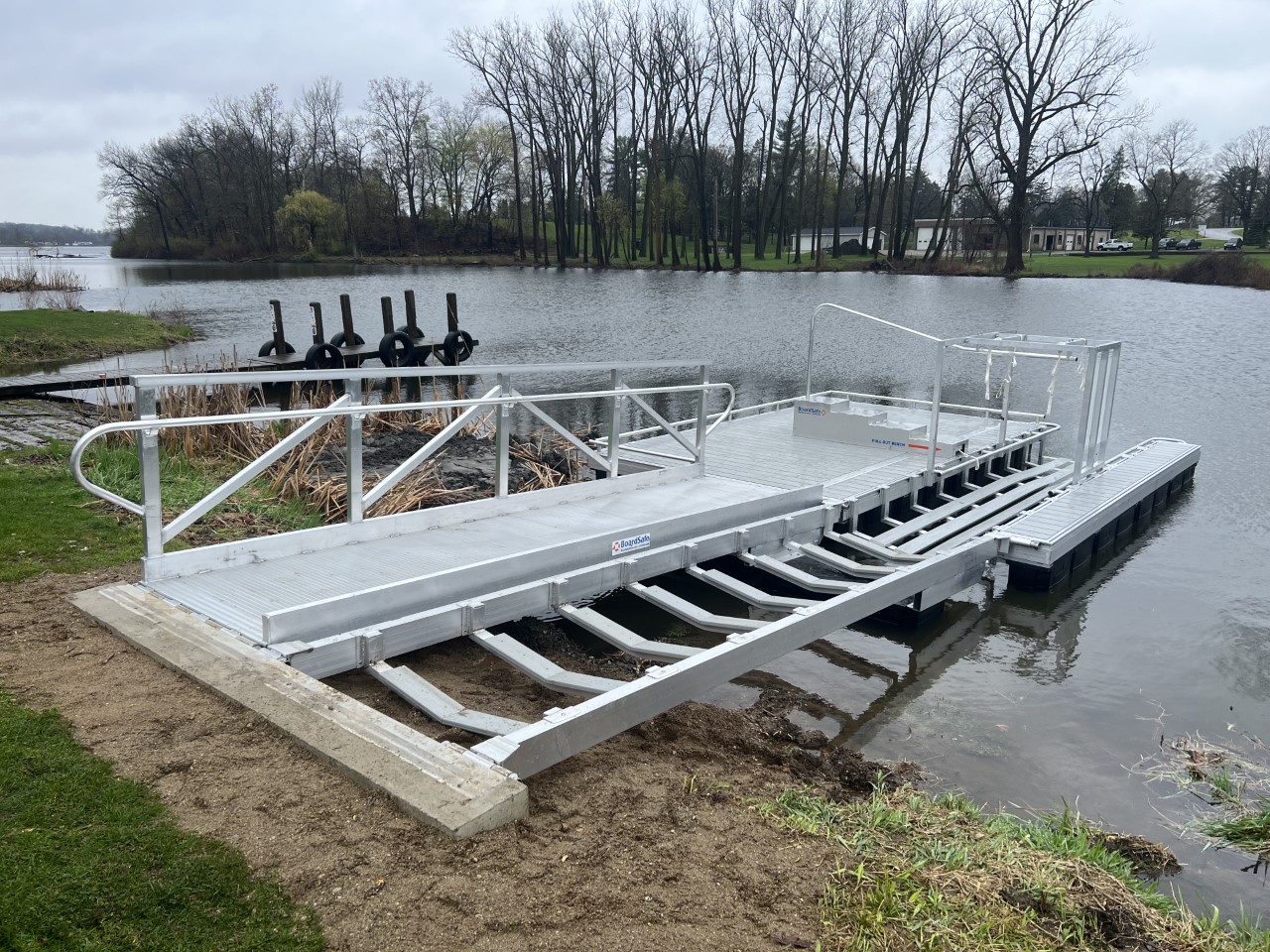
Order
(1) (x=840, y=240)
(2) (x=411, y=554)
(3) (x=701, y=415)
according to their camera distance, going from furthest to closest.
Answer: (1) (x=840, y=240), (3) (x=701, y=415), (2) (x=411, y=554)

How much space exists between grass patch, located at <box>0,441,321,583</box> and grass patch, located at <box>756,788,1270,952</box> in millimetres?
4686

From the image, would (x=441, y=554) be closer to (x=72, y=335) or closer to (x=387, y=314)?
(x=387, y=314)

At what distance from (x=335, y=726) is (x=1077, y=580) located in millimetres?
7641

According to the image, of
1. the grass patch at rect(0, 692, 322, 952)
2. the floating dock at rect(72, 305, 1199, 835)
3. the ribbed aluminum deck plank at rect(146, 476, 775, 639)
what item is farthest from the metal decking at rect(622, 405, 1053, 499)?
the grass patch at rect(0, 692, 322, 952)

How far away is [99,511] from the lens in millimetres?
7004

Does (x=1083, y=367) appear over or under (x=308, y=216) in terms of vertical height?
under

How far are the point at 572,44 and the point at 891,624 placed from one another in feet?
198

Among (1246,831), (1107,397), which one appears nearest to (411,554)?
(1246,831)

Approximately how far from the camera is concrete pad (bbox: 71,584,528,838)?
10.3 feet

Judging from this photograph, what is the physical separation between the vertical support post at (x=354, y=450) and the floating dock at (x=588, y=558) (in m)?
0.02

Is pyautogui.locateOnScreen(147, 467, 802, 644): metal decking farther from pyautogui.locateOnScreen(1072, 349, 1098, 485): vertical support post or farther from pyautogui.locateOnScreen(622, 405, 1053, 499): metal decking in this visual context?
pyautogui.locateOnScreen(1072, 349, 1098, 485): vertical support post

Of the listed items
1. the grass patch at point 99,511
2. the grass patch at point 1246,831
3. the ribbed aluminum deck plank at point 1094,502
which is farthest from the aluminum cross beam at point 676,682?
the grass patch at point 99,511

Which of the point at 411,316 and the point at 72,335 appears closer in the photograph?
the point at 72,335

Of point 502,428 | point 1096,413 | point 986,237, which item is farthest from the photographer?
point 986,237
